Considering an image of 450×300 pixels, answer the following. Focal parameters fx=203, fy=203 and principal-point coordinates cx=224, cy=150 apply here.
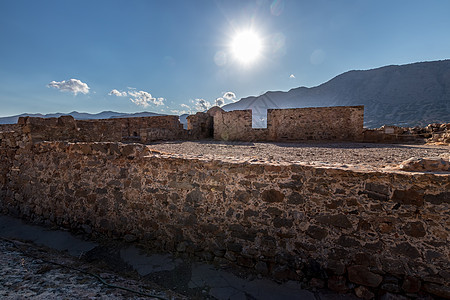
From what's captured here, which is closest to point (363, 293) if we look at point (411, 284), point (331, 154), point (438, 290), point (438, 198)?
point (411, 284)

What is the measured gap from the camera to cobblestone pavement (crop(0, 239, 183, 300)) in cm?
209

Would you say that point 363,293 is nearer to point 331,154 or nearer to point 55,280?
point 331,154

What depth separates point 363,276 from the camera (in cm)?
226

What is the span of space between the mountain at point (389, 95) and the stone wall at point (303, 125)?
43.2m

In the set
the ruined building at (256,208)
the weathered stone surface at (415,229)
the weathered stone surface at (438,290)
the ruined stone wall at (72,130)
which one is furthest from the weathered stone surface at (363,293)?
the ruined stone wall at (72,130)

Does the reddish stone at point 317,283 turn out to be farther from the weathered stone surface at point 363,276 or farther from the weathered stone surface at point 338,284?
the weathered stone surface at point 363,276

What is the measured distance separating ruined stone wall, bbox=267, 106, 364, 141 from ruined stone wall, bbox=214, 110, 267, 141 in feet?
2.69

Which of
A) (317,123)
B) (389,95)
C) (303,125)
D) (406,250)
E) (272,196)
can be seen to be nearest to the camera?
(406,250)

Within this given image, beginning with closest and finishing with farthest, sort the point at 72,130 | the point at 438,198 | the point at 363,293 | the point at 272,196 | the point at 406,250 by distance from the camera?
the point at 438,198
the point at 406,250
the point at 363,293
the point at 272,196
the point at 72,130

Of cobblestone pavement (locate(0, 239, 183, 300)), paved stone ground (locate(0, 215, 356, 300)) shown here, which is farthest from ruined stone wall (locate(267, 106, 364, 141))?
cobblestone pavement (locate(0, 239, 183, 300))

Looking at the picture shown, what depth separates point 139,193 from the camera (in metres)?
3.28

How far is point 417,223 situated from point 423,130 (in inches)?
444

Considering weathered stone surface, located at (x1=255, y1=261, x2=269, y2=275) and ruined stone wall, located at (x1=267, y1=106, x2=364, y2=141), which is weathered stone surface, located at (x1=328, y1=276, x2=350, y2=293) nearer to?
weathered stone surface, located at (x1=255, y1=261, x2=269, y2=275)

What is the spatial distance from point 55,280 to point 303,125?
10.8 meters
